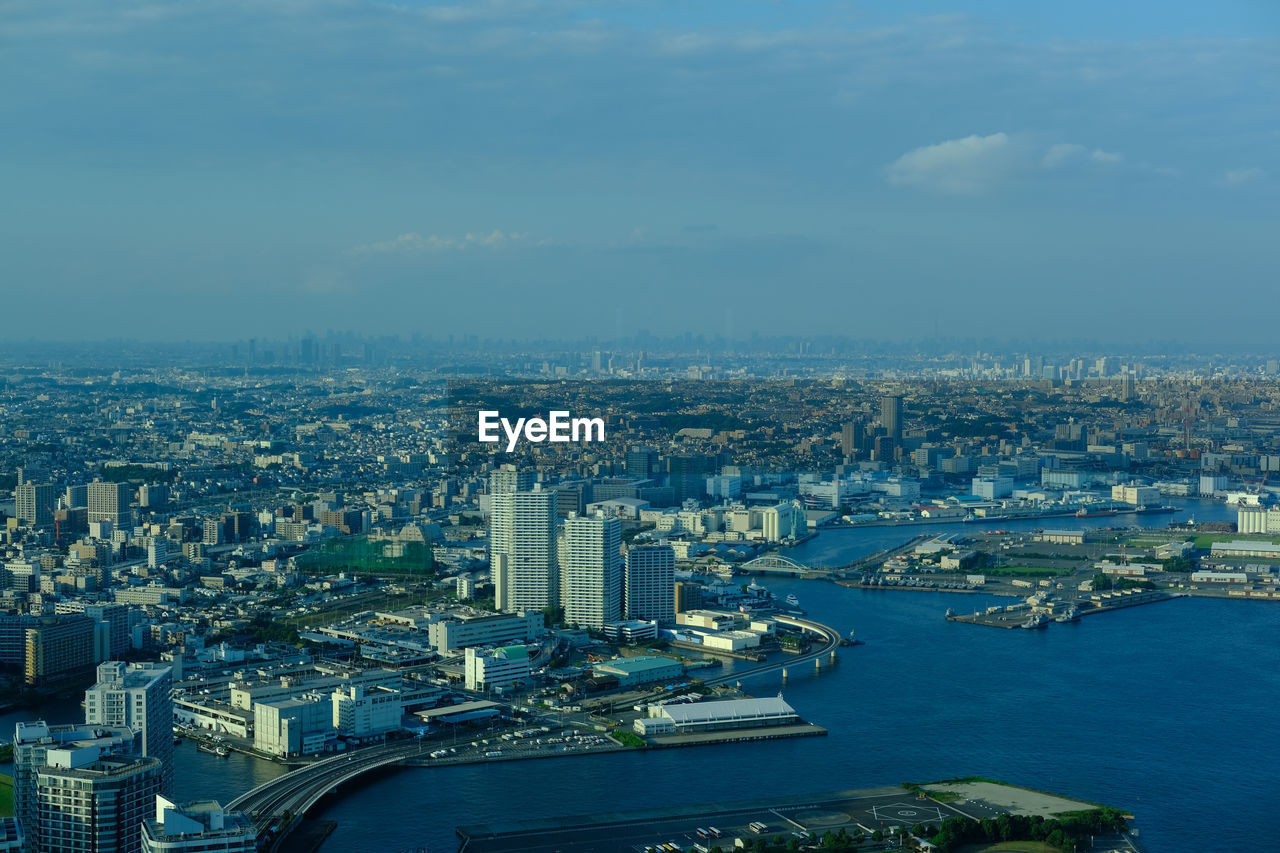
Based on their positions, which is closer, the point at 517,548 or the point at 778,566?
the point at 517,548

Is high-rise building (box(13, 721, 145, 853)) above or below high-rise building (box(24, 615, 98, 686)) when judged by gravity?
above

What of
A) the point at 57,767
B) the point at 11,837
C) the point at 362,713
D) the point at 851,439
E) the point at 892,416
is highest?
the point at 892,416

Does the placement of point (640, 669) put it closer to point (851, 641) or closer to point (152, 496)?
point (851, 641)

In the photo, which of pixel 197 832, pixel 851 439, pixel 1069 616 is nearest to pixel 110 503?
pixel 1069 616

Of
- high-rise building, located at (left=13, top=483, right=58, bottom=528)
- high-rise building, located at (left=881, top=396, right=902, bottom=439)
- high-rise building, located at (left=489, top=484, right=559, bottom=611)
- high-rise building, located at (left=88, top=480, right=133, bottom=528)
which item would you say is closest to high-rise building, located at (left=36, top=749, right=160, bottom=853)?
high-rise building, located at (left=489, top=484, right=559, bottom=611)

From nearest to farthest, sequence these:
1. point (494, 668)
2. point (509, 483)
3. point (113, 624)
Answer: point (494, 668) < point (113, 624) < point (509, 483)

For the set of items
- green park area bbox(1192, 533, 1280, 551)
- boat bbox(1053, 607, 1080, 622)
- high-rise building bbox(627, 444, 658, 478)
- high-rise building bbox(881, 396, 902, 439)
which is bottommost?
boat bbox(1053, 607, 1080, 622)

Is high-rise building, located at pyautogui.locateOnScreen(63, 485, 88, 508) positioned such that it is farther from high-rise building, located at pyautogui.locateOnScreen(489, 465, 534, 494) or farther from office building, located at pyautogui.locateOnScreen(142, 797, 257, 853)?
office building, located at pyautogui.locateOnScreen(142, 797, 257, 853)
